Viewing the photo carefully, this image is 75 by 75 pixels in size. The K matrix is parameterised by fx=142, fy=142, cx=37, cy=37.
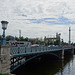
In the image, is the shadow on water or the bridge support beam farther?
the shadow on water

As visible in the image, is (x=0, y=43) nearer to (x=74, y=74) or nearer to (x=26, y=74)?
(x=26, y=74)

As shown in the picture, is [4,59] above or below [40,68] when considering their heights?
above

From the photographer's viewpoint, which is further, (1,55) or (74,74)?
(74,74)

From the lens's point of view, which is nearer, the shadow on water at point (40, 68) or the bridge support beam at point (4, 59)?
the bridge support beam at point (4, 59)

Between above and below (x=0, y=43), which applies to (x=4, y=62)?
below

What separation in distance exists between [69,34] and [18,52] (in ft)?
288

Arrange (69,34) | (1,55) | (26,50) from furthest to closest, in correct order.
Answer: (69,34)
(26,50)
(1,55)

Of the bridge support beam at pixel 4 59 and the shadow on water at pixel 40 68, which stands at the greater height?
the bridge support beam at pixel 4 59

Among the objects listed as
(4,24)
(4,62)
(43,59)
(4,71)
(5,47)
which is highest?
(4,24)

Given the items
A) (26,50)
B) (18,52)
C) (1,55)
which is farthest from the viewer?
(26,50)

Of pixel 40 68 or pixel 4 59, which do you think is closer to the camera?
pixel 4 59

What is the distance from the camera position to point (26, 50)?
2066 centimetres

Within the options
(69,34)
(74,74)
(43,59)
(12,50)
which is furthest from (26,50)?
(69,34)

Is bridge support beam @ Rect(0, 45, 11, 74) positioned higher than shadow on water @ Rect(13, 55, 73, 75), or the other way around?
bridge support beam @ Rect(0, 45, 11, 74)
